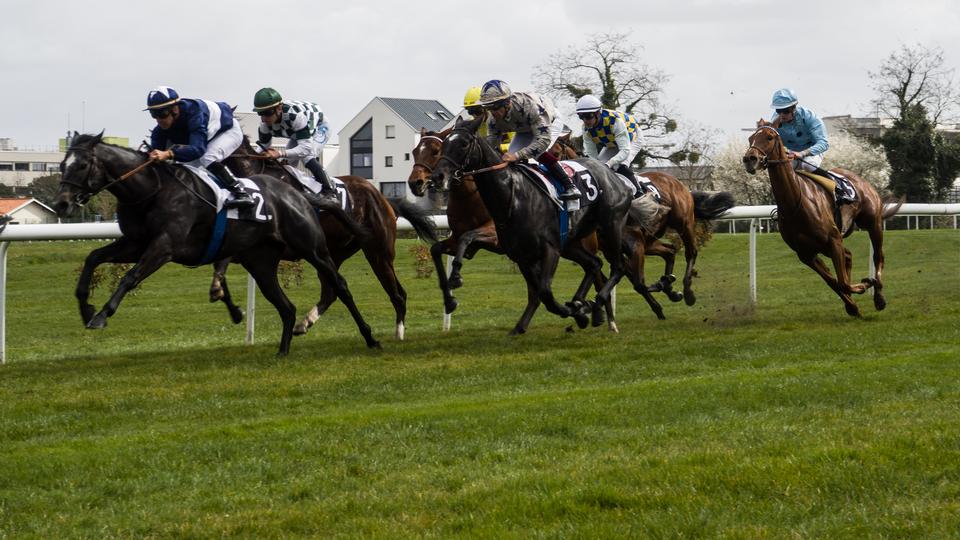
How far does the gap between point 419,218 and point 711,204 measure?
357cm

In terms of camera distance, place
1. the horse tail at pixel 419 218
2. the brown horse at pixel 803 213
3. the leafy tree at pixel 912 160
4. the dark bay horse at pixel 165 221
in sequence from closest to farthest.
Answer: the dark bay horse at pixel 165 221, the brown horse at pixel 803 213, the horse tail at pixel 419 218, the leafy tree at pixel 912 160

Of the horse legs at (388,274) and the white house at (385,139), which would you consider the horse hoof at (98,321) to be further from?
the white house at (385,139)

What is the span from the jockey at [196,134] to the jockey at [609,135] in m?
3.56

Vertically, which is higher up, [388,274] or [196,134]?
[196,134]

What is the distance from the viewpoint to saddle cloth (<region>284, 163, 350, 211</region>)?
33.8ft

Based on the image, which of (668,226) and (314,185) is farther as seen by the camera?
(668,226)

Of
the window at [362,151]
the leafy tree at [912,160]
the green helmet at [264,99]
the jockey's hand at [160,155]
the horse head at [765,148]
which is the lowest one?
the jockey's hand at [160,155]

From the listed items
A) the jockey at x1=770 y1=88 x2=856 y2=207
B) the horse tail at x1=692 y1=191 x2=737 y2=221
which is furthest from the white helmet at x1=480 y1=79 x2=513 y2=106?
the horse tail at x1=692 y1=191 x2=737 y2=221

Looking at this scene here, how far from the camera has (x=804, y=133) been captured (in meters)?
11.9

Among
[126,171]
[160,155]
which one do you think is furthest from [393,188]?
[126,171]

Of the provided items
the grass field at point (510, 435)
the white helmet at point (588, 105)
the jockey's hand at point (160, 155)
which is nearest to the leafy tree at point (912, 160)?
the grass field at point (510, 435)

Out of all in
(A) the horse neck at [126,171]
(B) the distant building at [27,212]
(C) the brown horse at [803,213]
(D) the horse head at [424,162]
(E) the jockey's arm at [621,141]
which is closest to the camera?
(A) the horse neck at [126,171]

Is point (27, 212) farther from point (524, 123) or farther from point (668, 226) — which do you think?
point (524, 123)

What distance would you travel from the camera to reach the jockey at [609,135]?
38.1ft
